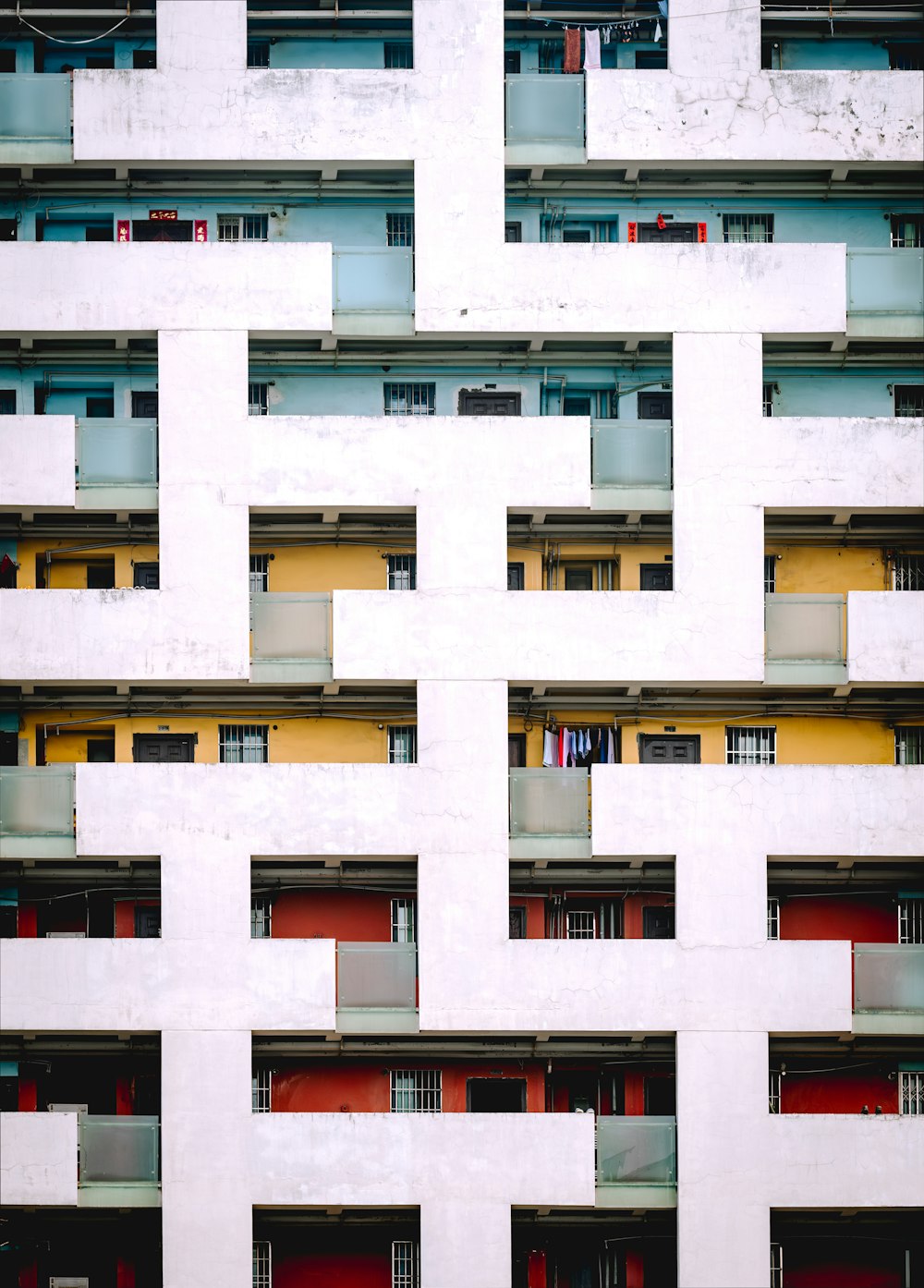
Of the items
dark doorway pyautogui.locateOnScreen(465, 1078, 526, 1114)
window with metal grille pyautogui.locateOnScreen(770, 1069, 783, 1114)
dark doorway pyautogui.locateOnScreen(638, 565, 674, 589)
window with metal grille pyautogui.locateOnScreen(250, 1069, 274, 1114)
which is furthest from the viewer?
dark doorway pyautogui.locateOnScreen(638, 565, 674, 589)

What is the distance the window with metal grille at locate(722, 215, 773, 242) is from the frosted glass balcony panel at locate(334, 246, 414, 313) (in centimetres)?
566

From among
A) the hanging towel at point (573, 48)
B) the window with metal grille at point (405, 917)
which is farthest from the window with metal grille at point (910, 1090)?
the hanging towel at point (573, 48)

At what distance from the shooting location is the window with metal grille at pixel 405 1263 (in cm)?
2706

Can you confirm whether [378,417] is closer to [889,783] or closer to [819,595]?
[819,595]

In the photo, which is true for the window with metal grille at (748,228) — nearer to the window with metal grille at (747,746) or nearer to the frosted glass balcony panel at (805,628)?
the frosted glass balcony panel at (805,628)

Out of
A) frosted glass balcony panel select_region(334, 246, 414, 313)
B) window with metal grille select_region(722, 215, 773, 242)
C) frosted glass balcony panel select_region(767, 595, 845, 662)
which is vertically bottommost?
frosted glass balcony panel select_region(767, 595, 845, 662)

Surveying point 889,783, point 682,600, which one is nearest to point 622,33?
point 682,600

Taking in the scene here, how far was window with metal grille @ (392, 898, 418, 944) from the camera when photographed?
90.8 ft

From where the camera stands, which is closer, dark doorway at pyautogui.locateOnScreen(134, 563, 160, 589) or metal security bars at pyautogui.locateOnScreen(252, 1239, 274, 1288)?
metal security bars at pyautogui.locateOnScreen(252, 1239, 274, 1288)

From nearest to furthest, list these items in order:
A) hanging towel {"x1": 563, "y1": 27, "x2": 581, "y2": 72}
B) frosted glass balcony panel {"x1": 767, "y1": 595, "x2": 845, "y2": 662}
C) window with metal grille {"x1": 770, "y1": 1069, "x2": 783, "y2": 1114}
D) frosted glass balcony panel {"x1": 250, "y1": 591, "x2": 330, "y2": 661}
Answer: frosted glass balcony panel {"x1": 250, "y1": 591, "x2": 330, "y2": 661} < frosted glass balcony panel {"x1": 767, "y1": 595, "x2": 845, "y2": 662} < window with metal grille {"x1": 770, "y1": 1069, "x2": 783, "y2": 1114} < hanging towel {"x1": 563, "y1": 27, "x2": 581, "y2": 72}

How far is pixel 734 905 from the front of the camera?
86.7 ft

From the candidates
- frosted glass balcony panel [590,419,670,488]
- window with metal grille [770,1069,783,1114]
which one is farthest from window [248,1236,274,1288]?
frosted glass balcony panel [590,419,670,488]

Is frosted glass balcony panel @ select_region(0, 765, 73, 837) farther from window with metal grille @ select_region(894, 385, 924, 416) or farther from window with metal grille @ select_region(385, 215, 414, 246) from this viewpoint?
window with metal grille @ select_region(894, 385, 924, 416)

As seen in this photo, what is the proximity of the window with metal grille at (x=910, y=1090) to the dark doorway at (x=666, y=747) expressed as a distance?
243 inches
